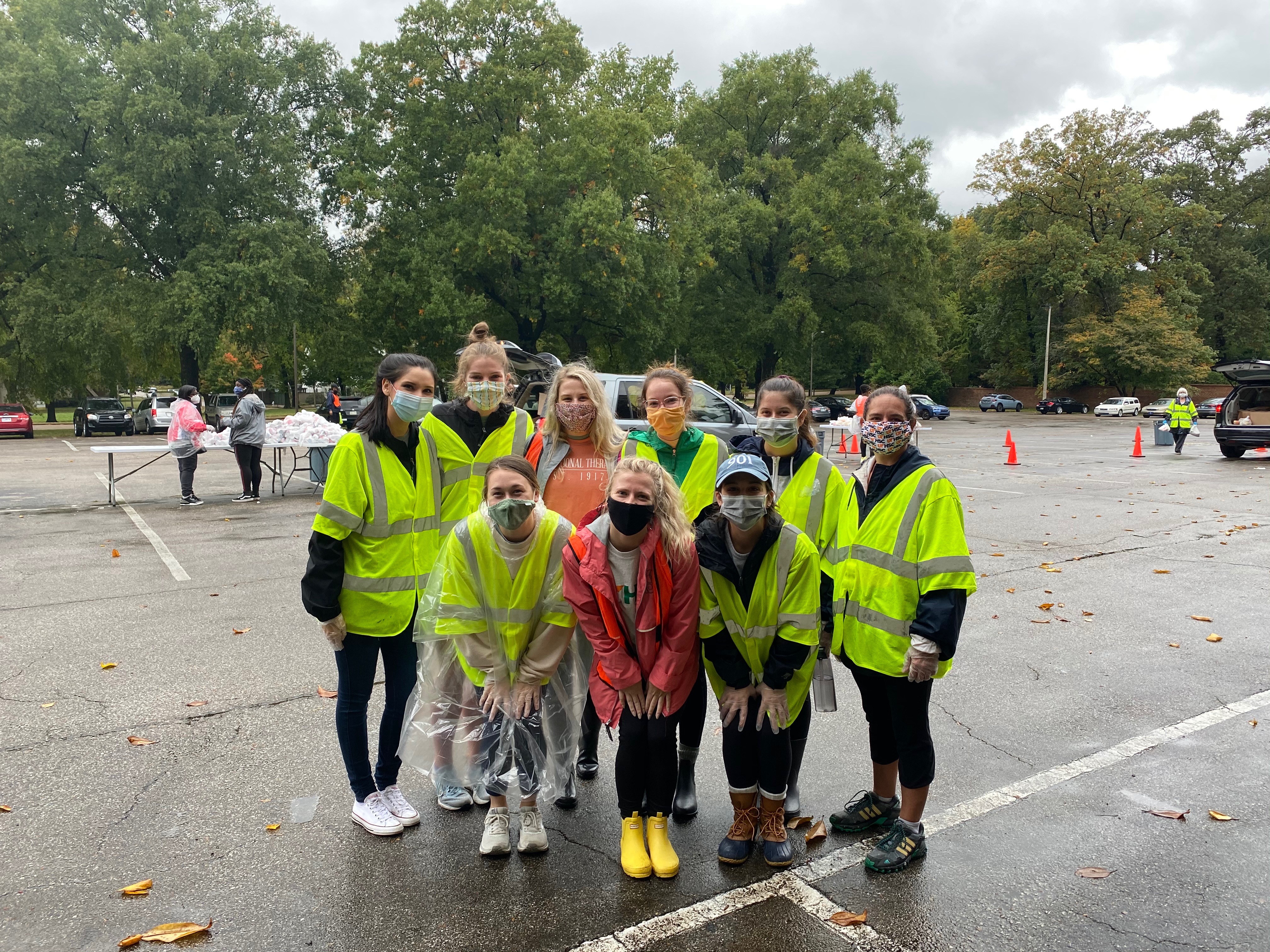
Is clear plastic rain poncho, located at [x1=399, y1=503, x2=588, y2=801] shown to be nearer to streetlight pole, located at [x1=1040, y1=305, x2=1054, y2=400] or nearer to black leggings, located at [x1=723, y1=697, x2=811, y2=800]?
black leggings, located at [x1=723, y1=697, x2=811, y2=800]

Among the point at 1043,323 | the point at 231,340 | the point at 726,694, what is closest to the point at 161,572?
the point at 726,694

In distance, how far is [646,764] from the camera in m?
3.22

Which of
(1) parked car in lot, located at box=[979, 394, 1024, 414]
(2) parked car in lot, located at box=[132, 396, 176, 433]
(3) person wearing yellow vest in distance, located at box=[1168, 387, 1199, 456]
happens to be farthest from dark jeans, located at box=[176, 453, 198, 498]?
(1) parked car in lot, located at box=[979, 394, 1024, 414]

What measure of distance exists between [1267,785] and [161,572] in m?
8.49

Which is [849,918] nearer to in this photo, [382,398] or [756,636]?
[756,636]

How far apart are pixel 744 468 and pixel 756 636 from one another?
646mm

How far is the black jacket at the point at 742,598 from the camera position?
3.15 metres

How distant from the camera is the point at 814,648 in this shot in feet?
10.6

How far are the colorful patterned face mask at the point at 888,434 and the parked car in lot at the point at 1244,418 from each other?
65.3 ft

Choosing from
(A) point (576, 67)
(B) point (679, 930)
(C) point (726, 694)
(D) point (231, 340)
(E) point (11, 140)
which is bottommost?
(B) point (679, 930)

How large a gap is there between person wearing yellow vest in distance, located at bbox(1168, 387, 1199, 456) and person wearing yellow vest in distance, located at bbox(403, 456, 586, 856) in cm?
2317

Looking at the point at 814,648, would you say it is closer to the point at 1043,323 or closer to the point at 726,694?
the point at 726,694

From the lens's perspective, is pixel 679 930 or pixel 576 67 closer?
pixel 679 930

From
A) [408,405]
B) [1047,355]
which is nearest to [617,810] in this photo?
[408,405]
